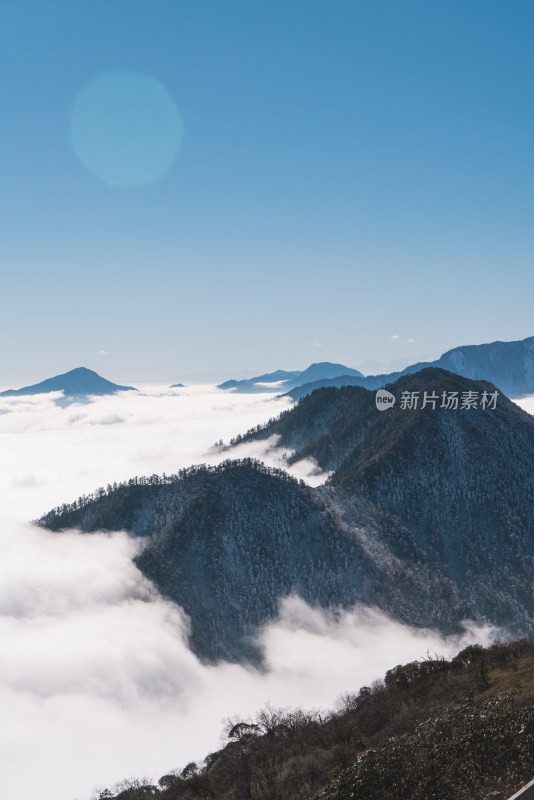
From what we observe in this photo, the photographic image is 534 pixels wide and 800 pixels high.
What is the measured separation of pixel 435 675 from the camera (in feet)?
351

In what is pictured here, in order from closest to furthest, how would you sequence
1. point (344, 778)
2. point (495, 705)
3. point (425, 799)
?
1. point (425, 799)
2. point (344, 778)
3. point (495, 705)

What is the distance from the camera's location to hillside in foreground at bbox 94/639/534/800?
56000mm

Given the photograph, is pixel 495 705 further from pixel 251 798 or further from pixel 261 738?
pixel 261 738

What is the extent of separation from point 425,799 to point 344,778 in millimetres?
10657

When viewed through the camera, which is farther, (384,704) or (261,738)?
(261,738)

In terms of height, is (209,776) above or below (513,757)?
below

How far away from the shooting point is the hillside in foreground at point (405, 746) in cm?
5600

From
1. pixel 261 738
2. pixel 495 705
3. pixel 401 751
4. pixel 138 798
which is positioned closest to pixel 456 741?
pixel 401 751

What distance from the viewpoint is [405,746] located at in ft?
212

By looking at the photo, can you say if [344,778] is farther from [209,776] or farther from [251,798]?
[209,776]

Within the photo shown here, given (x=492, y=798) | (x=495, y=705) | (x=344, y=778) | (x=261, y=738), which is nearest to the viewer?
(x=492, y=798)

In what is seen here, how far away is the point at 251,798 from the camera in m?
83.9

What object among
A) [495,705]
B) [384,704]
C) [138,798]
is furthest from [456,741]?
[138,798]

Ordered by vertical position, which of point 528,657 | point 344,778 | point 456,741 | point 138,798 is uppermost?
point 456,741
